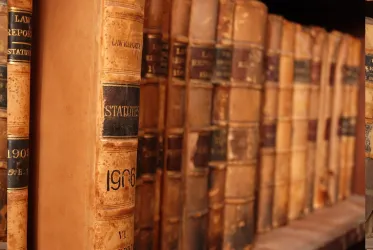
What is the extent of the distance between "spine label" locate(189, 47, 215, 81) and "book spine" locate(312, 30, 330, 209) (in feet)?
1.51

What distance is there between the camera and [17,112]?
628mm

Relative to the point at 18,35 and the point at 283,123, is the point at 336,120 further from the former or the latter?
the point at 18,35

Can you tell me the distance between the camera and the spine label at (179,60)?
721 mm

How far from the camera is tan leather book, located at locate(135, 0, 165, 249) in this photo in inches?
26.3

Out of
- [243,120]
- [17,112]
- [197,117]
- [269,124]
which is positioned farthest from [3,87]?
[269,124]

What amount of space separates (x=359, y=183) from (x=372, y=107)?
80 cm

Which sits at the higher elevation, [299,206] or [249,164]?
[249,164]

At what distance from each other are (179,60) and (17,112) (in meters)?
0.27

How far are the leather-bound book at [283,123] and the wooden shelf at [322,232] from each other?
0.05 meters

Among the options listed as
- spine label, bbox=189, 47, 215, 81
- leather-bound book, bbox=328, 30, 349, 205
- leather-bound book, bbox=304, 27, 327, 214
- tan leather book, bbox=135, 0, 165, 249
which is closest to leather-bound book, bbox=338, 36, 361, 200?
leather-bound book, bbox=328, 30, 349, 205

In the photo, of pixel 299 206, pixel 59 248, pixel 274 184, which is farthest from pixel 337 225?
pixel 59 248

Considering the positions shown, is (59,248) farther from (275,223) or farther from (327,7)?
(327,7)

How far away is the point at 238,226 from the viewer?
0.85 metres

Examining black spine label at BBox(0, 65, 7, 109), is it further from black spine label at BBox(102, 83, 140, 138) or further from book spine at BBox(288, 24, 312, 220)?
book spine at BBox(288, 24, 312, 220)
